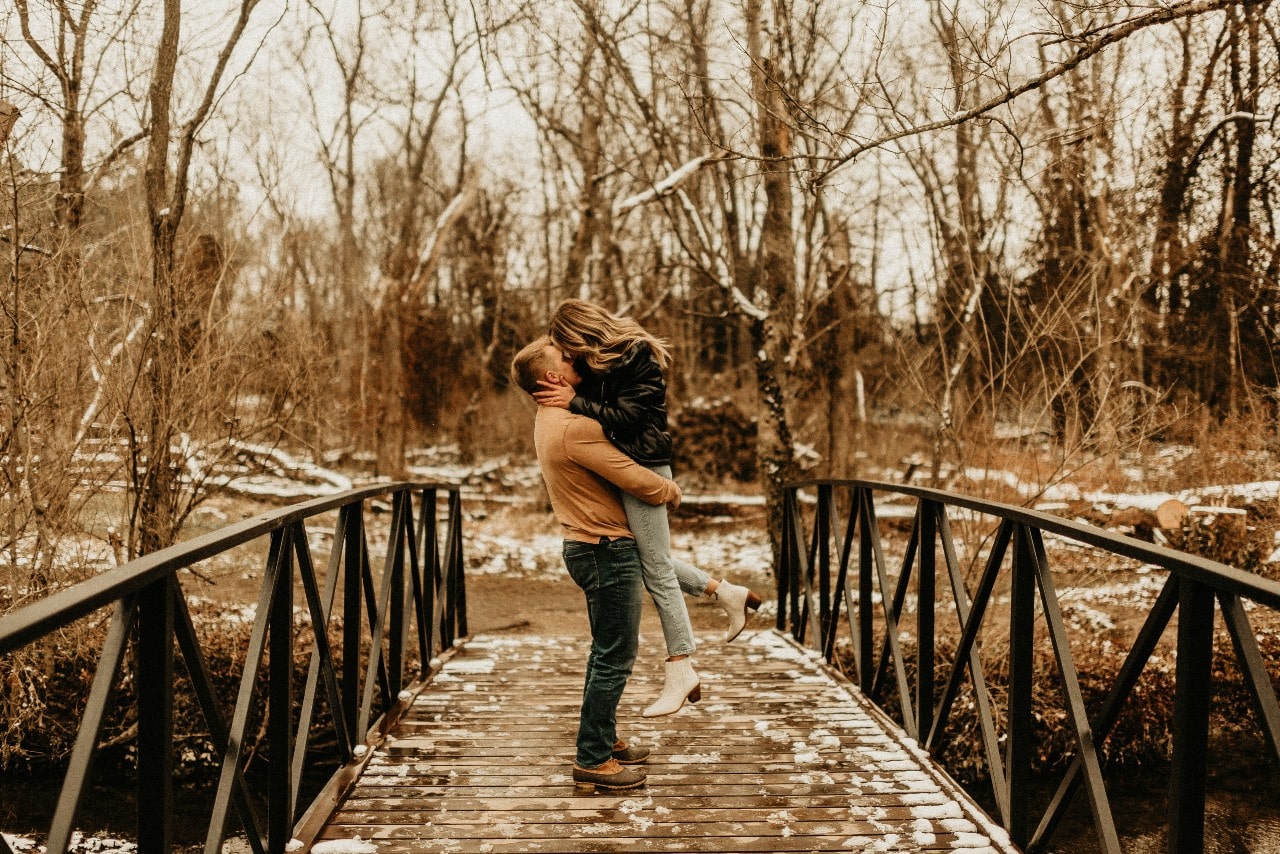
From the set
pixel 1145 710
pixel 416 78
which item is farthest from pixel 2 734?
Result: pixel 416 78

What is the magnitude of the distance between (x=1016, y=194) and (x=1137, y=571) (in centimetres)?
502

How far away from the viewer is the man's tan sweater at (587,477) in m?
3.43

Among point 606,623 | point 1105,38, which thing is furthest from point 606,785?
point 1105,38

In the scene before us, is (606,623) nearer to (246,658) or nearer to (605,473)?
(605,473)

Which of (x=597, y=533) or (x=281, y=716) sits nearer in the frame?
(x=281, y=716)

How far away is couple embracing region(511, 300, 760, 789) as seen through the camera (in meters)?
3.42

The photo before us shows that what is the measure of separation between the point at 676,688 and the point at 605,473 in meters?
0.95

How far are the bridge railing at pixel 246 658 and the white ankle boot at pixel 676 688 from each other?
1151mm

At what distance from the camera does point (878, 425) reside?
22.5 m

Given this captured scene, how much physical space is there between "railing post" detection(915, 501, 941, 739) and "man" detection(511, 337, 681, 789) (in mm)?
1104

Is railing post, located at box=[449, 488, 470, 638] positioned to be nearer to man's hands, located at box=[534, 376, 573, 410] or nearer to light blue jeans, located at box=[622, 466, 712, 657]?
light blue jeans, located at box=[622, 466, 712, 657]

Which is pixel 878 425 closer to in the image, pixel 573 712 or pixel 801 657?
pixel 801 657

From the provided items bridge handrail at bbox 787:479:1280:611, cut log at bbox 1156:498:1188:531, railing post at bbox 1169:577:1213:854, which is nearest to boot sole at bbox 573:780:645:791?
bridge handrail at bbox 787:479:1280:611

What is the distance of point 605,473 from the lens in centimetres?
345
